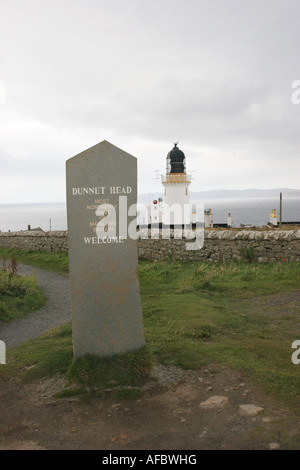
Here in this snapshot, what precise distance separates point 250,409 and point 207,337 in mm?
2288

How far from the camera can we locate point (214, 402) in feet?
13.9

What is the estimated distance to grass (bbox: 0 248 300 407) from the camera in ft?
16.1

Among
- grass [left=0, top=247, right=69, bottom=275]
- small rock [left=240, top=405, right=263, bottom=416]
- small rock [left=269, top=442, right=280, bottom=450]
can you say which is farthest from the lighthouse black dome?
small rock [left=269, top=442, right=280, bottom=450]

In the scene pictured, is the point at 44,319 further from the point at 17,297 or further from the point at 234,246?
the point at 234,246

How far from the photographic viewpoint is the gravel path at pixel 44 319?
7.48 m

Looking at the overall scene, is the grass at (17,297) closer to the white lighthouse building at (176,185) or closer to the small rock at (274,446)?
the small rock at (274,446)

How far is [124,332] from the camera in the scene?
530 centimetres

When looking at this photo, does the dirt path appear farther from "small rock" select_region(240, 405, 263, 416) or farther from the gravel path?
the gravel path

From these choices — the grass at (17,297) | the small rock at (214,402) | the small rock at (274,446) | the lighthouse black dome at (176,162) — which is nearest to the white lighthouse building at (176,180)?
the lighthouse black dome at (176,162)

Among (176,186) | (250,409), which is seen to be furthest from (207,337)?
(176,186)

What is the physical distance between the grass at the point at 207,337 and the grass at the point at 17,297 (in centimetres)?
187

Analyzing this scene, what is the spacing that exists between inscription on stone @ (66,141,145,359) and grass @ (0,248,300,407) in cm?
31

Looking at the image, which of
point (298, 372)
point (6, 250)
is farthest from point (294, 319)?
point (6, 250)
